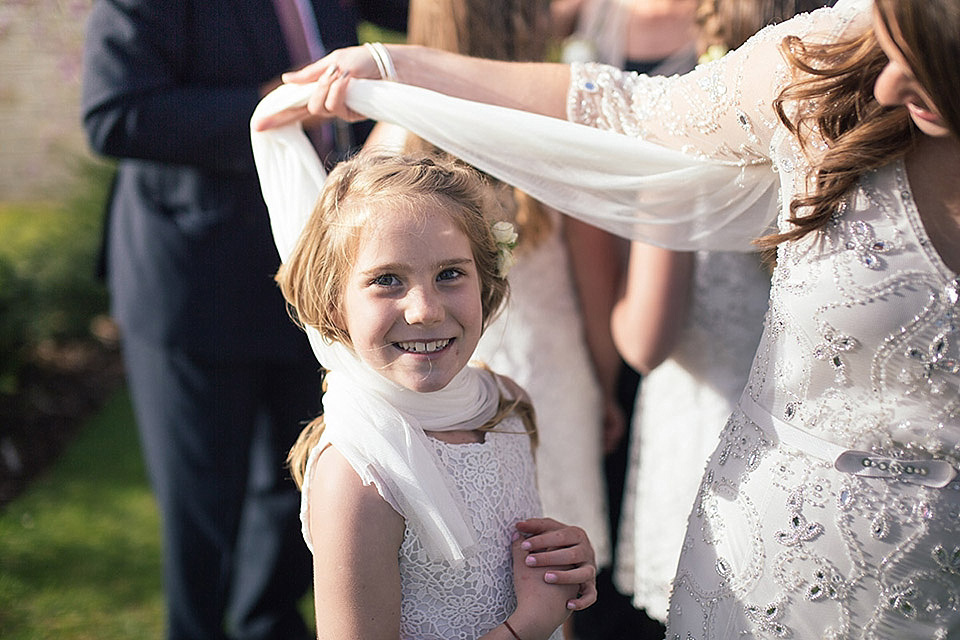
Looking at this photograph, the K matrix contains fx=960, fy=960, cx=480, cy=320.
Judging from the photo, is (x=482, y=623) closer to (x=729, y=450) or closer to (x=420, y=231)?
(x=729, y=450)

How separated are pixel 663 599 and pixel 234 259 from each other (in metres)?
1.68

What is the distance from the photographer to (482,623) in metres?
1.67

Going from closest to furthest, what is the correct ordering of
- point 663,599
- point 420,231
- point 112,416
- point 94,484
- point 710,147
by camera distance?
point 420,231, point 710,147, point 663,599, point 94,484, point 112,416

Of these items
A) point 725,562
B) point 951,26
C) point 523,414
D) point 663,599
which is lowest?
point 663,599

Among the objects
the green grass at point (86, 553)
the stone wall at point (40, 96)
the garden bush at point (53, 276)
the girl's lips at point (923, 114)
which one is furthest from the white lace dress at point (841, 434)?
the garden bush at point (53, 276)

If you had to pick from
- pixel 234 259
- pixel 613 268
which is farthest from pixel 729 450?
pixel 234 259

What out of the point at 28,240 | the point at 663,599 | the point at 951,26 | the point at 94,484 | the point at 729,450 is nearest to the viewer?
the point at 951,26

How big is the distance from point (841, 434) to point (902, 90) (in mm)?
540

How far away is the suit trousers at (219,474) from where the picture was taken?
3133 millimetres

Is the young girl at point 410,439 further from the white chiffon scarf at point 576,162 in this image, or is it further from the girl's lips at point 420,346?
the white chiffon scarf at point 576,162

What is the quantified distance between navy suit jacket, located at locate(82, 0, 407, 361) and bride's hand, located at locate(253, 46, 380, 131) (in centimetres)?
81

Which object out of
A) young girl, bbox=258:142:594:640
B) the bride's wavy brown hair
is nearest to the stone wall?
young girl, bbox=258:142:594:640

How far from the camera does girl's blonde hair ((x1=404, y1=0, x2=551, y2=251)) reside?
2.58 meters

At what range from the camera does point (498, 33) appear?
2.62 metres
